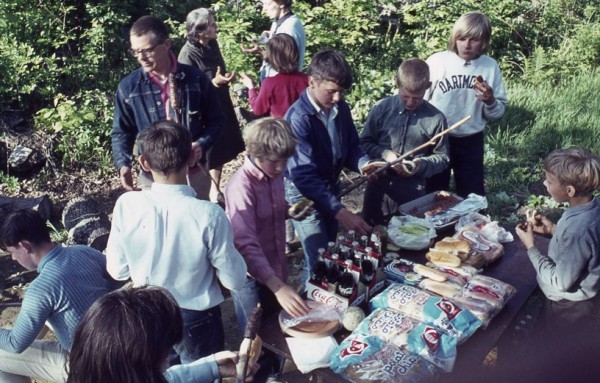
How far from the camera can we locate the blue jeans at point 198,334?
2.83 meters

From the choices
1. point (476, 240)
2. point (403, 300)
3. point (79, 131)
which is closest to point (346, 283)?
point (403, 300)

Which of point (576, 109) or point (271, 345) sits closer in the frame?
point (271, 345)

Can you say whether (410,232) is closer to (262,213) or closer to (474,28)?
(262,213)

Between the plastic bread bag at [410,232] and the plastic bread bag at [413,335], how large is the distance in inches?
28.1

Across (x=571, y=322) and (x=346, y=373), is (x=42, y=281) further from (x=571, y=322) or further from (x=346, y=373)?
(x=571, y=322)

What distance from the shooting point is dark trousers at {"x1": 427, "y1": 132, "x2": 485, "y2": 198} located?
4.38 metres

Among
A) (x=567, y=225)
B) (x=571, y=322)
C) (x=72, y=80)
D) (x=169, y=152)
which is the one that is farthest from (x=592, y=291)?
(x=72, y=80)

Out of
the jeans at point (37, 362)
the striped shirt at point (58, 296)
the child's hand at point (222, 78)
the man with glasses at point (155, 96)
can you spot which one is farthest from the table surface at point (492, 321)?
the child's hand at point (222, 78)

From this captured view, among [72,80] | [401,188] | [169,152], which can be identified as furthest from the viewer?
[72,80]

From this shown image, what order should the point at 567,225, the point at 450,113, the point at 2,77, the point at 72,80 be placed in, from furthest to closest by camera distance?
the point at 72,80 → the point at 2,77 → the point at 450,113 → the point at 567,225

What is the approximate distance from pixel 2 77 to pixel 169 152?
5.44m

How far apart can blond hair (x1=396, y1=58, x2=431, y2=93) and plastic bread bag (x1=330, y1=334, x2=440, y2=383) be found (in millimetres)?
1777

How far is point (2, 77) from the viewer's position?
6984mm

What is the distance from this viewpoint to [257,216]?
3.05 metres
